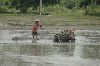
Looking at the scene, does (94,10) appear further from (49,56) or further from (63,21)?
(49,56)

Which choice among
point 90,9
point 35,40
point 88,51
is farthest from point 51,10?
point 88,51

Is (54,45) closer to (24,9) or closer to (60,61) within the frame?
(60,61)

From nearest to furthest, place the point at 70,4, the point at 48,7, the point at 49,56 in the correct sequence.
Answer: the point at 49,56, the point at 48,7, the point at 70,4

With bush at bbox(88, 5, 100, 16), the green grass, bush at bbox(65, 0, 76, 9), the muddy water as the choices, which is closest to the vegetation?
bush at bbox(88, 5, 100, 16)

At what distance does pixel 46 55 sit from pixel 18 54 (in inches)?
51.9

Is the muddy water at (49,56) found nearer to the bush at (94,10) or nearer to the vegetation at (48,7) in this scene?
the bush at (94,10)

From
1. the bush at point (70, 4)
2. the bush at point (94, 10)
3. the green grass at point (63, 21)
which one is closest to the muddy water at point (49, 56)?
the green grass at point (63, 21)

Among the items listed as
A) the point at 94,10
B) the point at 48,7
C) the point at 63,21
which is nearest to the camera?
the point at 63,21

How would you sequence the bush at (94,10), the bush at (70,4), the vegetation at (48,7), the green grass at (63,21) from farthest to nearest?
the bush at (70,4) → the vegetation at (48,7) → the bush at (94,10) → the green grass at (63,21)

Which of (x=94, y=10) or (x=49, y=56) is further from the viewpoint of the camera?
(x=94, y=10)

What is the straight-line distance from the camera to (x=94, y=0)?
82.1m

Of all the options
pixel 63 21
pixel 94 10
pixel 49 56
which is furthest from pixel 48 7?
pixel 49 56

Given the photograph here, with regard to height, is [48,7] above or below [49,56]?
below

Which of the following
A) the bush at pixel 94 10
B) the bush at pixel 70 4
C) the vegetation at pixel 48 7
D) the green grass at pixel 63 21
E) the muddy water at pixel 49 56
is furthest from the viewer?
the bush at pixel 70 4
